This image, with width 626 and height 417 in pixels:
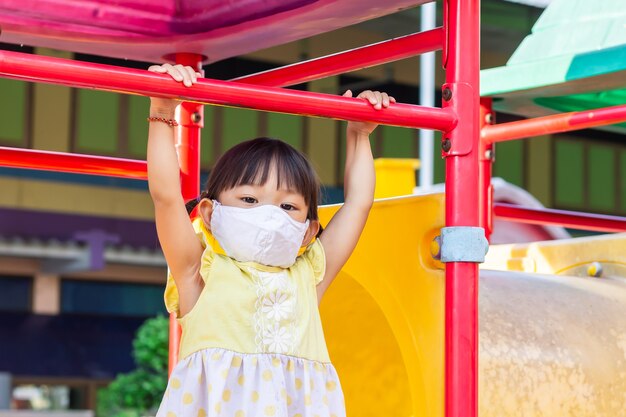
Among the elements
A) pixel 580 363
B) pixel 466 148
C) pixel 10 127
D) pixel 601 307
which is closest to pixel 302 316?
pixel 466 148

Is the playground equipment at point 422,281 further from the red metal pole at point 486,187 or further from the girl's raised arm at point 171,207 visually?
the red metal pole at point 486,187

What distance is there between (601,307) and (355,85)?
29.8ft

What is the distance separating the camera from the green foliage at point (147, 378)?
7223 mm

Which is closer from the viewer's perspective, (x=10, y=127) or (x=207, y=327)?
(x=207, y=327)

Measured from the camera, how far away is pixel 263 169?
49.1 inches

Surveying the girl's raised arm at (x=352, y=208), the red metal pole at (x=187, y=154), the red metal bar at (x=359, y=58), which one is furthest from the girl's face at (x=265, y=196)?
the red metal pole at (x=187, y=154)

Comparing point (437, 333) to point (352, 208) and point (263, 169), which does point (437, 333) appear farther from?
point (263, 169)

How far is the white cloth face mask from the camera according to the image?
3.98 feet

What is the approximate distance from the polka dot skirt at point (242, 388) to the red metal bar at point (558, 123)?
2.54ft

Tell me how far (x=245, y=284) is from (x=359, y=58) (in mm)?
570

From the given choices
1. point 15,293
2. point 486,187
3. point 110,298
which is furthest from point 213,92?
point 110,298

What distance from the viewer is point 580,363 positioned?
155 centimetres

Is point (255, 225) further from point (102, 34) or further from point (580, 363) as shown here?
point (102, 34)

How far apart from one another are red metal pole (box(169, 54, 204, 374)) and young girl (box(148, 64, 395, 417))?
49cm
